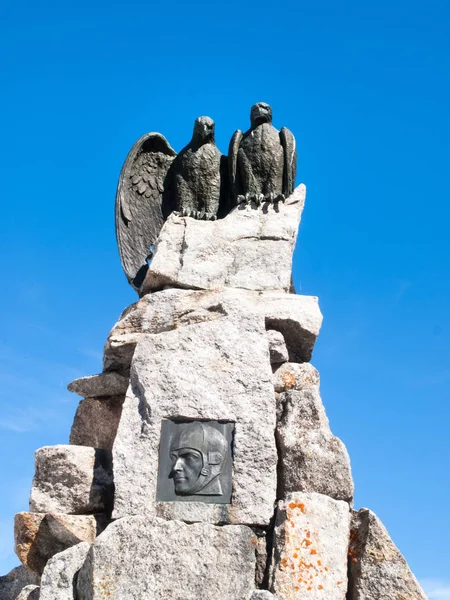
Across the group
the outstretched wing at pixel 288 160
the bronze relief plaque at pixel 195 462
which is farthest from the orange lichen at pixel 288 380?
the outstretched wing at pixel 288 160

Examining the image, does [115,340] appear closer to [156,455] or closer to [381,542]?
[156,455]

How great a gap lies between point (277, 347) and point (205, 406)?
809mm

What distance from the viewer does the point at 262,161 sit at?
7633mm

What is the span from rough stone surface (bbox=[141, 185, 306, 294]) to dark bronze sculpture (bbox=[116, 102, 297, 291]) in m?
0.25

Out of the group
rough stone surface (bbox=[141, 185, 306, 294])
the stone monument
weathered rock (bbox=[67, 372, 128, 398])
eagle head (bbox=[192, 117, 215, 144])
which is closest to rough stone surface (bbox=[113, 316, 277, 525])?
the stone monument

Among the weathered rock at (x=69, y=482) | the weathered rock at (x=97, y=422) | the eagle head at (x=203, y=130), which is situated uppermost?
the eagle head at (x=203, y=130)

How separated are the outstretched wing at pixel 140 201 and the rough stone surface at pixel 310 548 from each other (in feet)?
9.29

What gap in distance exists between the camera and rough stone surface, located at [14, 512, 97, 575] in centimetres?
582

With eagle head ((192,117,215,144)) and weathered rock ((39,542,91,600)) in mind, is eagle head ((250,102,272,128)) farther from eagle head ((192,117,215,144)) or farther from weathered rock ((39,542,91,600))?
weathered rock ((39,542,91,600))

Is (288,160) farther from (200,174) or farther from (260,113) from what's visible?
(200,174)

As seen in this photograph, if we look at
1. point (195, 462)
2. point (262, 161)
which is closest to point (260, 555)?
point (195, 462)

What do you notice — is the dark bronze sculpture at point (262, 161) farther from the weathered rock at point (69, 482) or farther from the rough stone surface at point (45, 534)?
the rough stone surface at point (45, 534)

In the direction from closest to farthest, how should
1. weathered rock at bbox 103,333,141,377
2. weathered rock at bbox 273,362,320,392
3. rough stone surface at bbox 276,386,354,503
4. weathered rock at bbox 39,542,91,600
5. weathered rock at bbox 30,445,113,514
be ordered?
weathered rock at bbox 39,542,91,600, rough stone surface at bbox 276,386,354,503, weathered rock at bbox 30,445,113,514, weathered rock at bbox 273,362,320,392, weathered rock at bbox 103,333,141,377

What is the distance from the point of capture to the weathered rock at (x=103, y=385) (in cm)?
666
